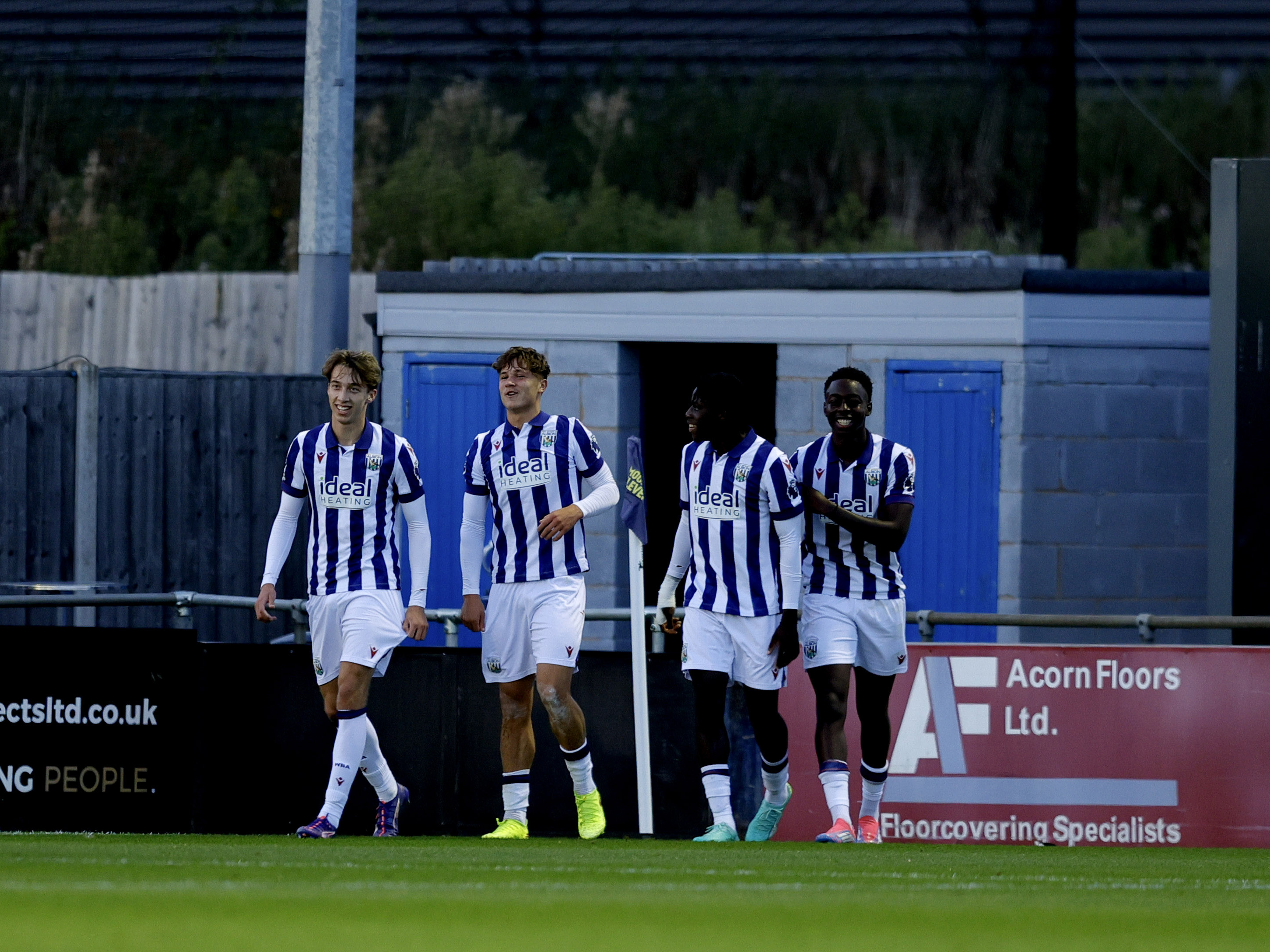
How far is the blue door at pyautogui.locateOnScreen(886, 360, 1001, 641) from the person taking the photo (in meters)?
12.1

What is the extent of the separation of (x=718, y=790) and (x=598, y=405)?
4988 mm

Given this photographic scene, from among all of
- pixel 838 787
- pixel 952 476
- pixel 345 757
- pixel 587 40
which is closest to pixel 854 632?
pixel 838 787

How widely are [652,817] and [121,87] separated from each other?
495 inches

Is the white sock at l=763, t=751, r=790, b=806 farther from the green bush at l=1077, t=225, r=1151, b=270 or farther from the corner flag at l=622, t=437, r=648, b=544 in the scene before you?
the green bush at l=1077, t=225, r=1151, b=270

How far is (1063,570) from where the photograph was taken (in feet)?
Result: 39.8

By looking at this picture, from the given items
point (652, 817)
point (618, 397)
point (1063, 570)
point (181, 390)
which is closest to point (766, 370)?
point (618, 397)

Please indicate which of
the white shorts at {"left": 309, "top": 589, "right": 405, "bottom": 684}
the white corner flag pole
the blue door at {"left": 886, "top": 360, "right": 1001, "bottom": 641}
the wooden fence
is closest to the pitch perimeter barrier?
the white corner flag pole

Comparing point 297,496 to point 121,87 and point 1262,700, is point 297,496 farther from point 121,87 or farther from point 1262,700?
point 121,87

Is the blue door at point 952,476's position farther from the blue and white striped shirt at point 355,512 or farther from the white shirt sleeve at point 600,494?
the blue and white striped shirt at point 355,512

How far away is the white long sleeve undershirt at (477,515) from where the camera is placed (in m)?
8.17

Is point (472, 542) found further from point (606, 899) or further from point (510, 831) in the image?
point (606, 899)

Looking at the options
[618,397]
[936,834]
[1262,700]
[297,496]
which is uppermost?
[618,397]

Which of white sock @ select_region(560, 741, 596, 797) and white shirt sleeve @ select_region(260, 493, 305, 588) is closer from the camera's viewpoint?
white sock @ select_region(560, 741, 596, 797)

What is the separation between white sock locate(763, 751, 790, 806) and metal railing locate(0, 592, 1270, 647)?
35.4 inches
